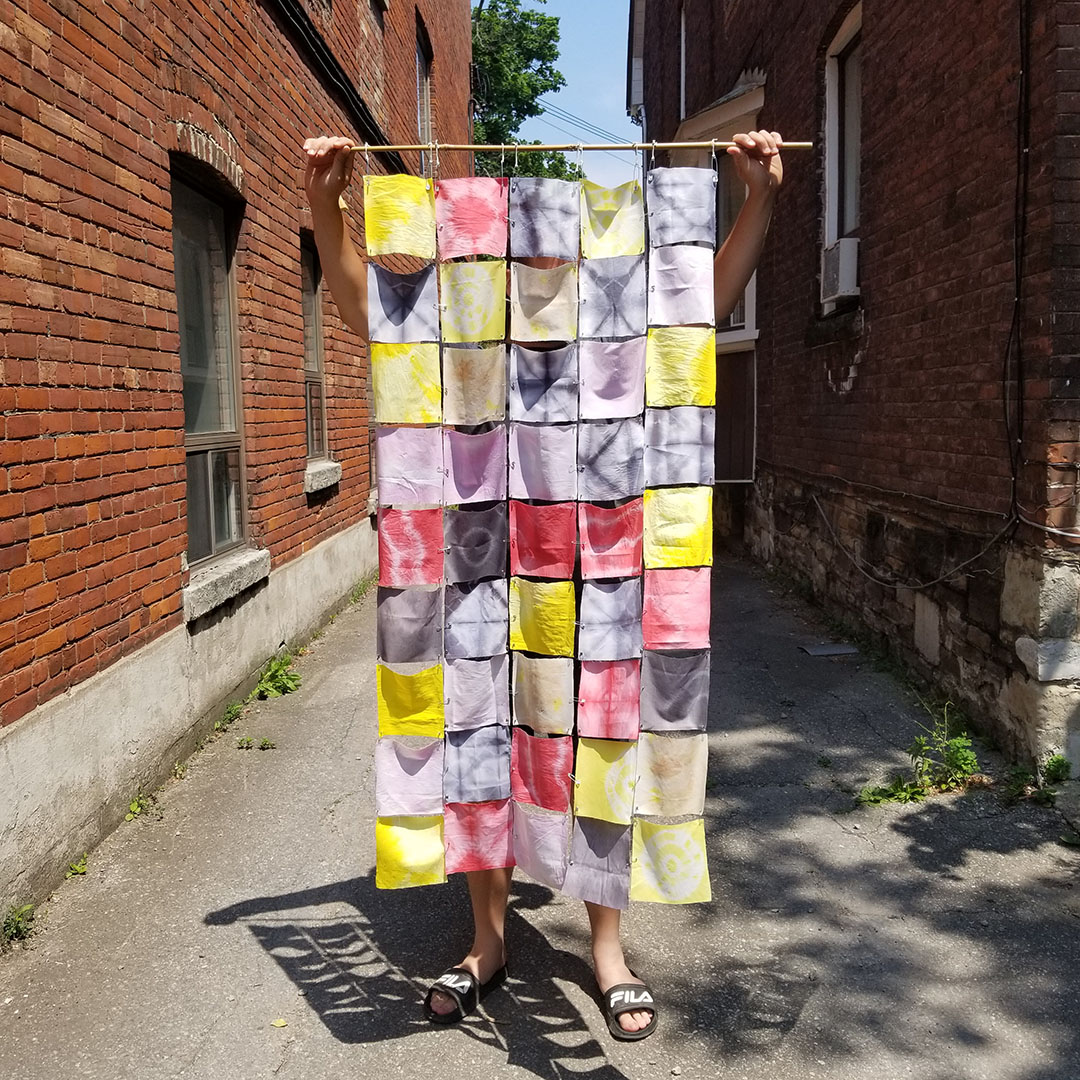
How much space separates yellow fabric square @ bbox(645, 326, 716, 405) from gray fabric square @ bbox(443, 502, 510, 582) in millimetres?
524

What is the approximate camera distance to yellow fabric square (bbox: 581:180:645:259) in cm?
261

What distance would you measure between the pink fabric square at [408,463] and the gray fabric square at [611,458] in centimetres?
39

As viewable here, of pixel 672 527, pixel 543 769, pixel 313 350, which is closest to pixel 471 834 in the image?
pixel 543 769

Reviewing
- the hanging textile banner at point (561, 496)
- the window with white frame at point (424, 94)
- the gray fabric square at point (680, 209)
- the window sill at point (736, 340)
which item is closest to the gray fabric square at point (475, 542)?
the hanging textile banner at point (561, 496)

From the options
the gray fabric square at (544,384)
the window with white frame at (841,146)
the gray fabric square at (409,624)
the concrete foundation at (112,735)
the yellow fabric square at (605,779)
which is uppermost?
the window with white frame at (841,146)

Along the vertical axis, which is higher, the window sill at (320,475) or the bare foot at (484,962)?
the window sill at (320,475)

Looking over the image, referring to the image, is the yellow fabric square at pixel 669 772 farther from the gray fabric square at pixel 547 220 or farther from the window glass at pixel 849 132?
the window glass at pixel 849 132

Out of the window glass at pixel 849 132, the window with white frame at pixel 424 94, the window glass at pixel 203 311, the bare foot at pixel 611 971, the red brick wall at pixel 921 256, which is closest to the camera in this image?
the bare foot at pixel 611 971

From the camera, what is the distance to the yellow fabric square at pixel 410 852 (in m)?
2.73

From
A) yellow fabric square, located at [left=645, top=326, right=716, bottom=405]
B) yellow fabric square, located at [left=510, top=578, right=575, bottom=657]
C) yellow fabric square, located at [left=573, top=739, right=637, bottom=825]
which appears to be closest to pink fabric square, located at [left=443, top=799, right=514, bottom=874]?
yellow fabric square, located at [left=573, top=739, right=637, bottom=825]

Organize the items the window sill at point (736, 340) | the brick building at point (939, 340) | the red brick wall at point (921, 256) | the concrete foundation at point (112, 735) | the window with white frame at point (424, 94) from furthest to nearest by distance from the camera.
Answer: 1. the window with white frame at point (424, 94)
2. the window sill at point (736, 340)
3. the red brick wall at point (921, 256)
4. the brick building at point (939, 340)
5. the concrete foundation at point (112, 735)

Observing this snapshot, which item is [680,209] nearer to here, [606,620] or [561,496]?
[561,496]

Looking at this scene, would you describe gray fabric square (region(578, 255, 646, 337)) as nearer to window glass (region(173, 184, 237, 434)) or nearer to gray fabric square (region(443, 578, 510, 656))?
gray fabric square (region(443, 578, 510, 656))

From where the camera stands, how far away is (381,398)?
8.69ft
